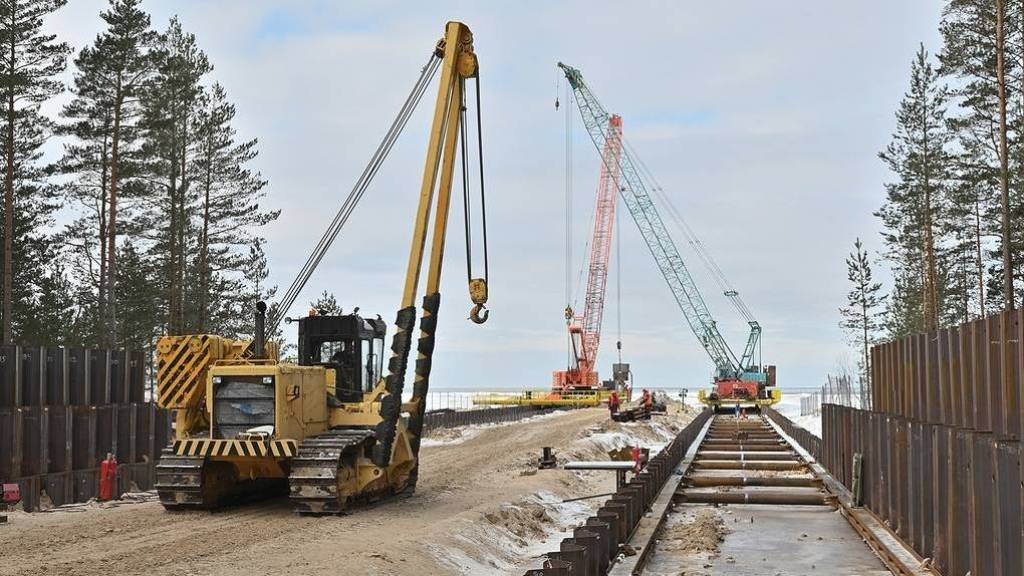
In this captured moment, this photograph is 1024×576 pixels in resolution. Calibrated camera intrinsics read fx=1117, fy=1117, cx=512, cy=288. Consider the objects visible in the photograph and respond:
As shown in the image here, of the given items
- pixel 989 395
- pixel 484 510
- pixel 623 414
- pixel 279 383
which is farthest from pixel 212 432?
pixel 623 414

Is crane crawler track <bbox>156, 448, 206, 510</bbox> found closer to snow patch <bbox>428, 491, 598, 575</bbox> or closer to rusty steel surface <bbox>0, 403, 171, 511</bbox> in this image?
rusty steel surface <bbox>0, 403, 171, 511</bbox>

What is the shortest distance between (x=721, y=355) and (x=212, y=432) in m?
83.5

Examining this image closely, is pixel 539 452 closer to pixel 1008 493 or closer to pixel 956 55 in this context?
pixel 956 55

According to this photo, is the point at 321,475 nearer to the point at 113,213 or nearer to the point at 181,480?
the point at 181,480

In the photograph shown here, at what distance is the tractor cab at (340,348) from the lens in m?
20.8

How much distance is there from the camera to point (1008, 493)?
10.3m

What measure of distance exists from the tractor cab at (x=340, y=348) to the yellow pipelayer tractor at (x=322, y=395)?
19mm

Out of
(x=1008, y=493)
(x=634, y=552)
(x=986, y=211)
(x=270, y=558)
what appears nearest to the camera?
(x=1008, y=493)

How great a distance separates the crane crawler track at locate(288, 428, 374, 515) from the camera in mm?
17844

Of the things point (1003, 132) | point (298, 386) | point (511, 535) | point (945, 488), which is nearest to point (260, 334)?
point (298, 386)

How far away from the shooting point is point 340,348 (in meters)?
21.0

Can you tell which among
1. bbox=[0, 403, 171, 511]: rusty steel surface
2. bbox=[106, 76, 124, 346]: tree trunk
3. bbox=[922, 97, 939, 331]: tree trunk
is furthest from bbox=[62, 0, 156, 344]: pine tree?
bbox=[922, 97, 939, 331]: tree trunk

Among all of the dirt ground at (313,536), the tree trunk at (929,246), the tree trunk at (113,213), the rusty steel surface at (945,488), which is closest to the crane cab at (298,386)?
the dirt ground at (313,536)

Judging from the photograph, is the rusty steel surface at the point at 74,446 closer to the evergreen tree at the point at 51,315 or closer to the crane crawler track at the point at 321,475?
the crane crawler track at the point at 321,475
